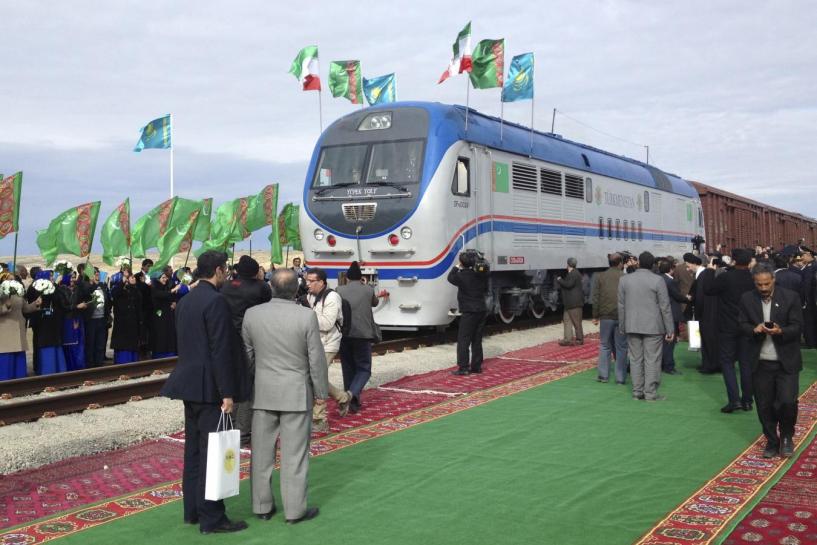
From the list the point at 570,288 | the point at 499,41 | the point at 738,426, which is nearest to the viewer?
the point at 738,426

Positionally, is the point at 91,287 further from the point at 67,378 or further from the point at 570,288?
the point at 570,288

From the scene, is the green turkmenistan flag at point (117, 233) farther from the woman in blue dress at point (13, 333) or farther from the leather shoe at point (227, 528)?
the leather shoe at point (227, 528)

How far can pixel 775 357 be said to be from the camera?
6.92 m

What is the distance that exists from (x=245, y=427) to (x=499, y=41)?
491 inches

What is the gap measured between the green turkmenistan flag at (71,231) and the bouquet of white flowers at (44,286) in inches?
155

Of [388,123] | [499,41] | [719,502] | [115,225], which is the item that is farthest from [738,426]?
[115,225]

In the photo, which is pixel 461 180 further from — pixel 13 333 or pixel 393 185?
pixel 13 333

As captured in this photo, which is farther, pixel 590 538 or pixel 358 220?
pixel 358 220

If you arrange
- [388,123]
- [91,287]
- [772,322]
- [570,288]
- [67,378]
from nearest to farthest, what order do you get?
[772,322] → [67,378] → [91,287] → [388,123] → [570,288]

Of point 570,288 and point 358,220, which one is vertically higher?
point 358,220

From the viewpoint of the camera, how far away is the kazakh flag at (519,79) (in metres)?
19.7

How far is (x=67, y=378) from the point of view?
1159 cm

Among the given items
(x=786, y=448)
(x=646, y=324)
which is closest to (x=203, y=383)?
(x=786, y=448)

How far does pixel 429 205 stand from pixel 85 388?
5879mm
